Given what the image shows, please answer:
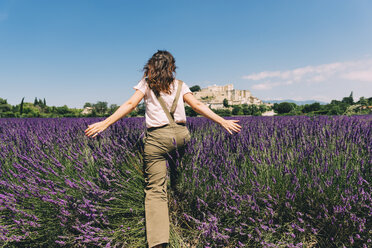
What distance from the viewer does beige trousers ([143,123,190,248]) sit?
1.47 meters

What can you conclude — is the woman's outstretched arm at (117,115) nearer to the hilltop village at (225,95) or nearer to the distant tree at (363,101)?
the distant tree at (363,101)

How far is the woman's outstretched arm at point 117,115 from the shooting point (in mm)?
1545

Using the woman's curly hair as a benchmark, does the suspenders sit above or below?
below

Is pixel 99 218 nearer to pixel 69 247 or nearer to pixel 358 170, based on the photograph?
pixel 69 247

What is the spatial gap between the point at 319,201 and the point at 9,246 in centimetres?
243

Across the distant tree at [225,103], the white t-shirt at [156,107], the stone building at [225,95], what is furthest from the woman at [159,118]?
the stone building at [225,95]

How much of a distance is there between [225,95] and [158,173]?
12223 centimetres

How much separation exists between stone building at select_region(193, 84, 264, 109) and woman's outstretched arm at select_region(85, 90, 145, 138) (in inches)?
4306

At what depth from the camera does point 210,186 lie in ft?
5.47

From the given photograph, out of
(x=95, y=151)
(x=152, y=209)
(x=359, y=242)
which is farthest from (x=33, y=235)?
(x=359, y=242)

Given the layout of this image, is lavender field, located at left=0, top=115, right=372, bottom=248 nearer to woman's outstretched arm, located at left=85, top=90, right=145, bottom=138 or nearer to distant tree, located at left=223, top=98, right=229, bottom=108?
woman's outstretched arm, located at left=85, top=90, right=145, bottom=138

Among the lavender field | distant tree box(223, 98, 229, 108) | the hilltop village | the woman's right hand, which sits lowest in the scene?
the lavender field

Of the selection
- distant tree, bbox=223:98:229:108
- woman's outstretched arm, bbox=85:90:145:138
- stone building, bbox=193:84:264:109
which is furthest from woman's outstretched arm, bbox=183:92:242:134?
stone building, bbox=193:84:264:109

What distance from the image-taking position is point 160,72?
1.66m
